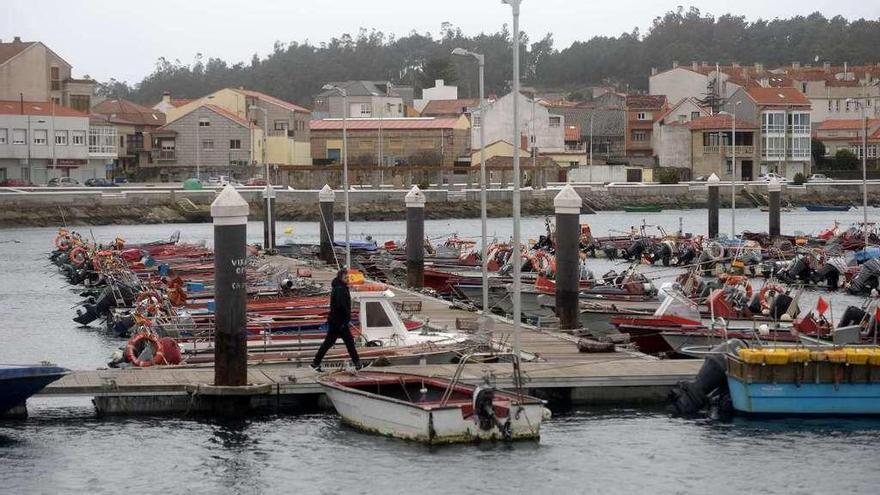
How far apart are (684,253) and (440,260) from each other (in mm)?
11874

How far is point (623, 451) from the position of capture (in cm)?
2381

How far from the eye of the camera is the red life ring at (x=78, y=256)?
5956 cm

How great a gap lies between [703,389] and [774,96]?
109533 millimetres

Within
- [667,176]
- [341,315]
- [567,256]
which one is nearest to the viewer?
[341,315]

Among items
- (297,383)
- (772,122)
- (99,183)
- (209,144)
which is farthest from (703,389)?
(772,122)

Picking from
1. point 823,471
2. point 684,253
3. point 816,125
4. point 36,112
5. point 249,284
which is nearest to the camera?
point 823,471

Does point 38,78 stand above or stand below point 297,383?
above

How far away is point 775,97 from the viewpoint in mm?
131125

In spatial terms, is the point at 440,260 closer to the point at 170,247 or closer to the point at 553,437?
the point at 170,247

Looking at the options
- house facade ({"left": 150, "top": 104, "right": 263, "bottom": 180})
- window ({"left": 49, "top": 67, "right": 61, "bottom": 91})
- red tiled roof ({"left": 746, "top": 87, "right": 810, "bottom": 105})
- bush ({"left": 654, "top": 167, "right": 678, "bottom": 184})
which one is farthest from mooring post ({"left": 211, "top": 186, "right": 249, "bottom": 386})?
red tiled roof ({"left": 746, "top": 87, "right": 810, "bottom": 105})

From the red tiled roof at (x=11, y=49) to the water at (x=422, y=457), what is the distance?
101337mm

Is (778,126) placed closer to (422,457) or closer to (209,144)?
(209,144)

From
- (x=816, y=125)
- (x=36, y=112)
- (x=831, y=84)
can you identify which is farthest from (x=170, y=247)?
(x=831, y=84)

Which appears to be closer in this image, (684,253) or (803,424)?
(803,424)
